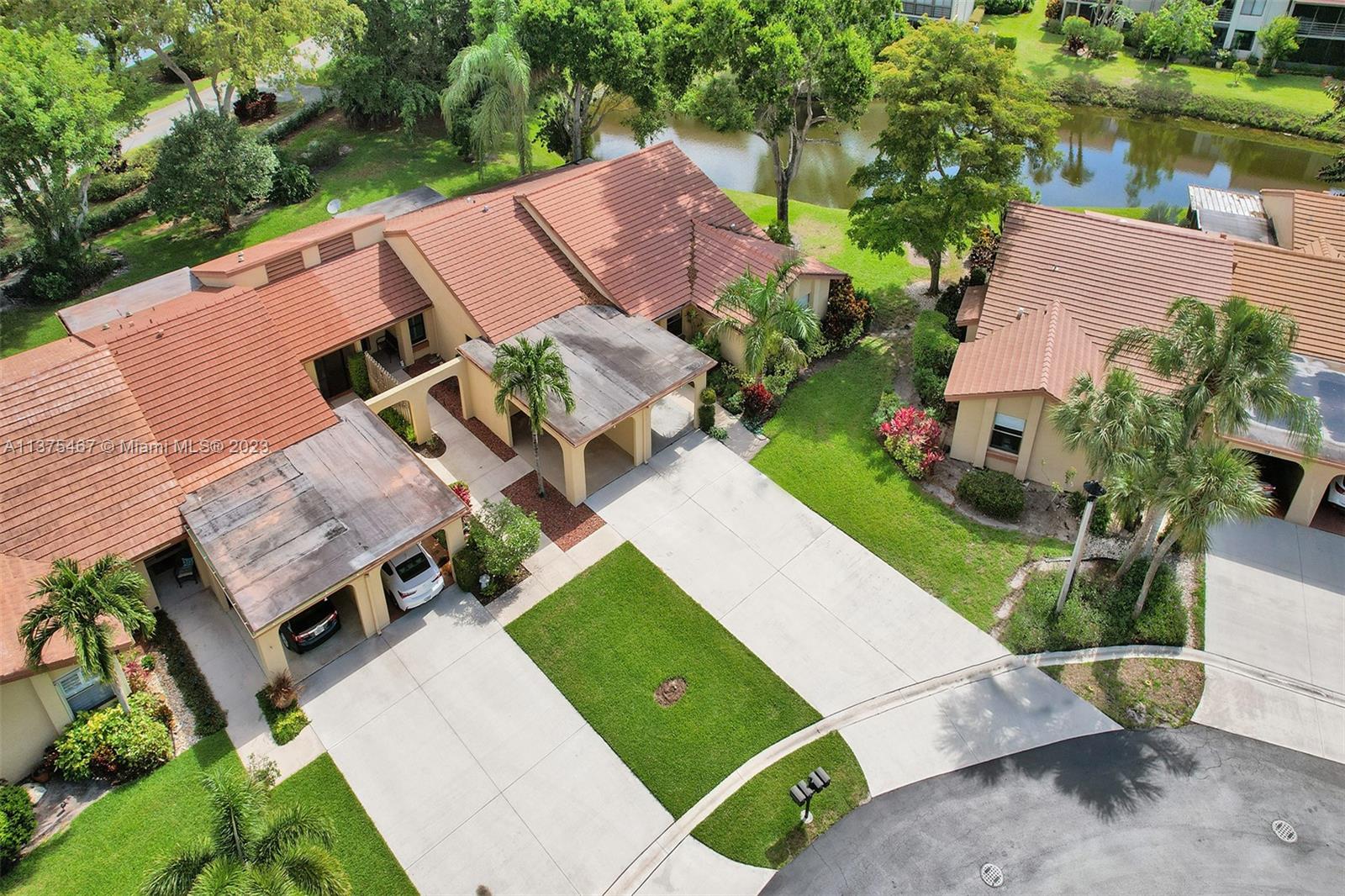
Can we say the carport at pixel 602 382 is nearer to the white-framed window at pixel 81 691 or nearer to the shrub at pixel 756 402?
the shrub at pixel 756 402

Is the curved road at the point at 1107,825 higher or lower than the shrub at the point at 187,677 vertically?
lower

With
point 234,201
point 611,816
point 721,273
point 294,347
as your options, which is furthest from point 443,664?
point 234,201

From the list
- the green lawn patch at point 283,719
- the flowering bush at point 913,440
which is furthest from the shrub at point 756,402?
the green lawn patch at point 283,719

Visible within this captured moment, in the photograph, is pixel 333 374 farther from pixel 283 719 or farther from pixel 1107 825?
pixel 1107 825

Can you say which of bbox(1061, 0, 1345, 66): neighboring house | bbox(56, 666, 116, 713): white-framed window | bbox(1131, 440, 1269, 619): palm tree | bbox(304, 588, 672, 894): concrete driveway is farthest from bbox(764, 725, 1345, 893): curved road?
bbox(1061, 0, 1345, 66): neighboring house

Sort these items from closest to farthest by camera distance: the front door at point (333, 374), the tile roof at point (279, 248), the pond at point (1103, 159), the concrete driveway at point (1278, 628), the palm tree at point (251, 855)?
the palm tree at point (251, 855), the concrete driveway at point (1278, 628), the tile roof at point (279, 248), the front door at point (333, 374), the pond at point (1103, 159)

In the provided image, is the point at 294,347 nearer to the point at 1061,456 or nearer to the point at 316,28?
the point at 316,28
